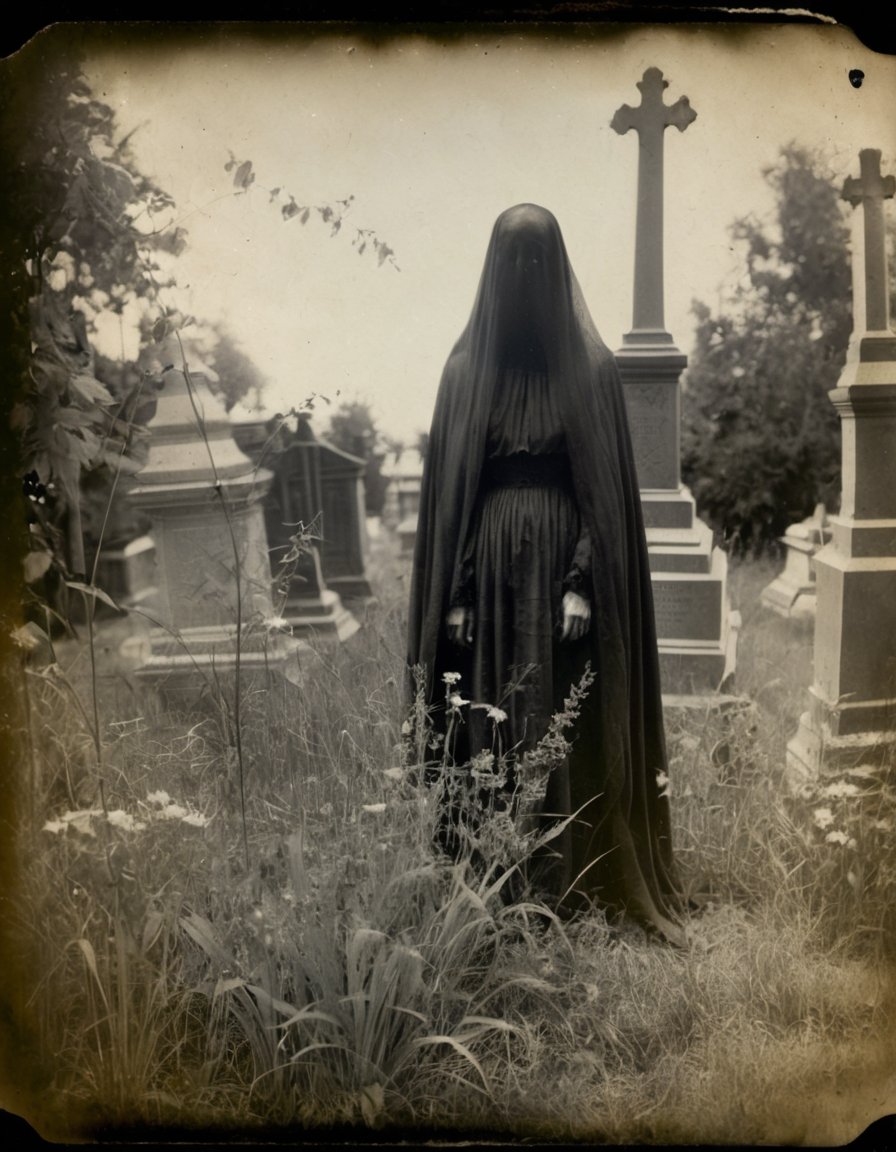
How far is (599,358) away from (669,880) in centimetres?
166

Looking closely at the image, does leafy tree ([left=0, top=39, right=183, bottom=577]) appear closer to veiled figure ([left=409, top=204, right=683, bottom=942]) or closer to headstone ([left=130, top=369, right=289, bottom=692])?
headstone ([left=130, top=369, right=289, bottom=692])

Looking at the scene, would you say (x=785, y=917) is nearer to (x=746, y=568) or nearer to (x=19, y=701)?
(x=746, y=568)

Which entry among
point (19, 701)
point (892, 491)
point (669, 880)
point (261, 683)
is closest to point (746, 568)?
point (892, 491)

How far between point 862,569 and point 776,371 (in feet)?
2.52

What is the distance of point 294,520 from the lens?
11.6ft

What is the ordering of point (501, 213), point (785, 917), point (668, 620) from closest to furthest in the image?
point (501, 213) < point (785, 917) < point (668, 620)

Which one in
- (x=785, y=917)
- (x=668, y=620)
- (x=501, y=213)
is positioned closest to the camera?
(x=501, y=213)

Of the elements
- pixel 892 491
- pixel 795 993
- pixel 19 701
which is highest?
pixel 892 491

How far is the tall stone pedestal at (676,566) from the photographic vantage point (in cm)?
361

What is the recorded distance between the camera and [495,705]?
2723mm

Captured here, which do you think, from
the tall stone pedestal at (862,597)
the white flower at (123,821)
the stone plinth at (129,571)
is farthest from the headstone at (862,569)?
the stone plinth at (129,571)

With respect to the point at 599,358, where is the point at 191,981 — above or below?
below

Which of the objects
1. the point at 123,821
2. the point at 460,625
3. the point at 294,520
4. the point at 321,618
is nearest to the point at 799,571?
the point at 460,625

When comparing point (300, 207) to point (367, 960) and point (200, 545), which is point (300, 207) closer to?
point (200, 545)
